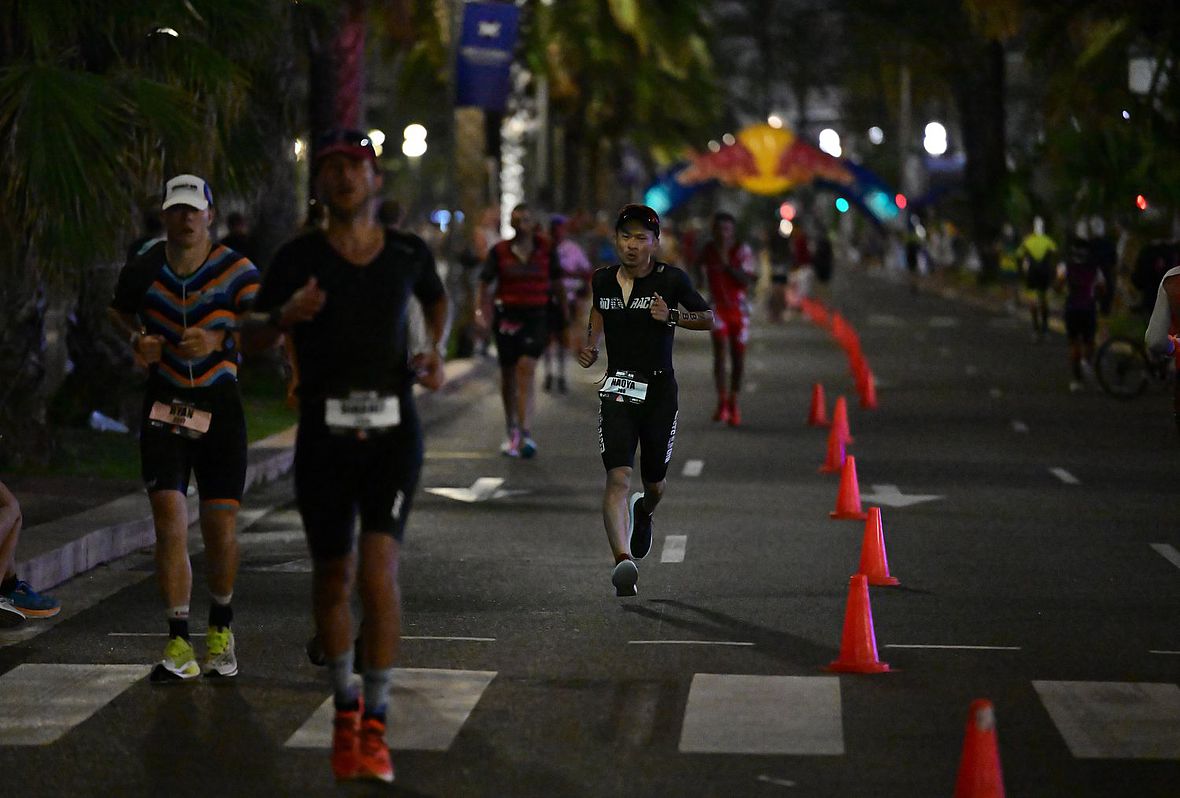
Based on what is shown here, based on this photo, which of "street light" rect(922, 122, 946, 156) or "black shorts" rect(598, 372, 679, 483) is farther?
"street light" rect(922, 122, 946, 156)

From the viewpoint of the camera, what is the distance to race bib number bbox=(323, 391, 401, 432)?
7.36 m

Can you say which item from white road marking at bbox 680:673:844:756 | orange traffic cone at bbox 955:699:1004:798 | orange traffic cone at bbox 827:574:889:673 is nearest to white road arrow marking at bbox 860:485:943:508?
orange traffic cone at bbox 827:574:889:673

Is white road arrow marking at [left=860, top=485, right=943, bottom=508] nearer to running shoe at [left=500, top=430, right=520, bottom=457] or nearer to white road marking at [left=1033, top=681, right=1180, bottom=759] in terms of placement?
running shoe at [left=500, top=430, right=520, bottom=457]

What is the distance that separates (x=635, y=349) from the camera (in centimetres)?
1175

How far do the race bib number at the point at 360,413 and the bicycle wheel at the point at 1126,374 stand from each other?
62.9ft

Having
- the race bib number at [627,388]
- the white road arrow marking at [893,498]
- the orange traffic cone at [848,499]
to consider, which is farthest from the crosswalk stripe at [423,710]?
the white road arrow marking at [893,498]

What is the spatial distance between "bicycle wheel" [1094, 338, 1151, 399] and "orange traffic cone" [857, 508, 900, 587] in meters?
14.2

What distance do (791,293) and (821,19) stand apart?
65.0 meters

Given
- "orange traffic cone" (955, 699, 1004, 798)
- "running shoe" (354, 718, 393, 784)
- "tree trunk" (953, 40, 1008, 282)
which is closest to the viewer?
"orange traffic cone" (955, 699, 1004, 798)

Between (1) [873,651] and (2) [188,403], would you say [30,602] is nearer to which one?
(2) [188,403]

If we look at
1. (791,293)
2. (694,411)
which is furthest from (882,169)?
(694,411)

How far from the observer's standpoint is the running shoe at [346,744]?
728 cm

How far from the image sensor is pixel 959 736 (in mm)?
8078

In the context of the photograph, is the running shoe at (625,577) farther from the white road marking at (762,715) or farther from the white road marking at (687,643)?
the white road marking at (762,715)
